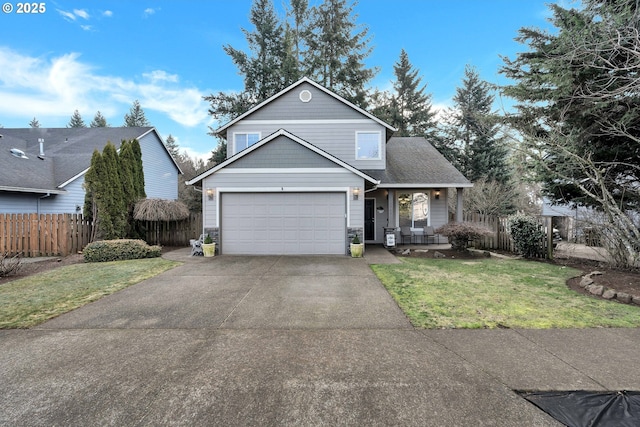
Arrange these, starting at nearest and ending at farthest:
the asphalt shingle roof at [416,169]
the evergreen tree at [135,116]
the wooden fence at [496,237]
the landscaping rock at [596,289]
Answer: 1. the landscaping rock at [596,289]
2. the wooden fence at [496,237]
3. the asphalt shingle roof at [416,169]
4. the evergreen tree at [135,116]

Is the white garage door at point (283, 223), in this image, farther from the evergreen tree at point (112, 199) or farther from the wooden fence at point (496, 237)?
the wooden fence at point (496, 237)

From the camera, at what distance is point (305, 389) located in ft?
8.35

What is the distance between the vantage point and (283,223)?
399 inches

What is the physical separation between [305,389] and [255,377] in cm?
52

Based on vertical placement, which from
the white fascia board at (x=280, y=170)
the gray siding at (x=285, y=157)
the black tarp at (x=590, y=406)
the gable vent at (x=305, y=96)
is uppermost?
the gable vent at (x=305, y=96)

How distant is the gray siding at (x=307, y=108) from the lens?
12.7 metres

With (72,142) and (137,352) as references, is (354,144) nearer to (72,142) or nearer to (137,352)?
(137,352)

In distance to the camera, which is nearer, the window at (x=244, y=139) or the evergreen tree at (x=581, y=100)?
the evergreen tree at (x=581, y=100)

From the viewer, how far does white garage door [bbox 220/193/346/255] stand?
10.1 m

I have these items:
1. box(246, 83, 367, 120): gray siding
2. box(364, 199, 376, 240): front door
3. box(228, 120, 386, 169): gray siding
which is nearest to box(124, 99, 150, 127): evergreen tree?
box(246, 83, 367, 120): gray siding

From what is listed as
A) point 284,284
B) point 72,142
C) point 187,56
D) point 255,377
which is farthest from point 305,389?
point 72,142

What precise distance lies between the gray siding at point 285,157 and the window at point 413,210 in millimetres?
4936

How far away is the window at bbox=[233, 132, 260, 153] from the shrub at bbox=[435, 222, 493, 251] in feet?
28.6

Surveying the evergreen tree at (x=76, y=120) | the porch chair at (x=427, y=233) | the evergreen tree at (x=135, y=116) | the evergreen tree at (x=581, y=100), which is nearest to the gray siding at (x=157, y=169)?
the porch chair at (x=427, y=233)
